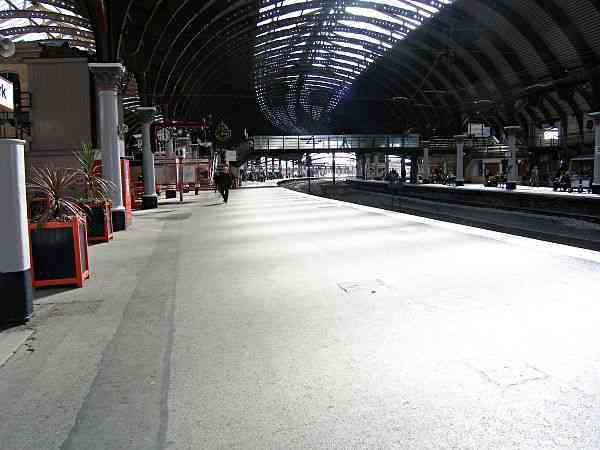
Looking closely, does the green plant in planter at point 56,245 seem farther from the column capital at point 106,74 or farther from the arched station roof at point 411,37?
the arched station roof at point 411,37

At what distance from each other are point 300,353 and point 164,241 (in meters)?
8.12

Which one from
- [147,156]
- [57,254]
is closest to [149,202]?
[147,156]

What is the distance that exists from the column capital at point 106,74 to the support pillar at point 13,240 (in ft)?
31.6

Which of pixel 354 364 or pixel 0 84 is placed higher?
pixel 0 84

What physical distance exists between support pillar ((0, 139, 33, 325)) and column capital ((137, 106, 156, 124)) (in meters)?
19.6

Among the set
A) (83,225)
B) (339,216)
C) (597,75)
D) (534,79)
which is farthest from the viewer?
(534,79)

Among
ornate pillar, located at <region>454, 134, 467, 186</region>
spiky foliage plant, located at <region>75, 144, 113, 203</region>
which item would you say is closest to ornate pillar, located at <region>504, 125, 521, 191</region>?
→ ornate pillar, located at <region>454, 134, 467, 186</region>

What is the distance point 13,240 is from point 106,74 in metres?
10.1

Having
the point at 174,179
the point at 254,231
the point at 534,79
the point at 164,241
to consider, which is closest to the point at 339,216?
the point at 254,231

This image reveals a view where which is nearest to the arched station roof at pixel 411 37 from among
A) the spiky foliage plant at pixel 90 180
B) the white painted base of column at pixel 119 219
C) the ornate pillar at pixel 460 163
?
the ornate pillar at pixel 460 163

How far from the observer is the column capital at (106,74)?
14195 mm

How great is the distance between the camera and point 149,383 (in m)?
3.82

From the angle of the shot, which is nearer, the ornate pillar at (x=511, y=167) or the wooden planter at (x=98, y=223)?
the wooden planter at (x=98, y=223)

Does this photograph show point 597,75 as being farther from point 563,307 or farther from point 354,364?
point 354,364
